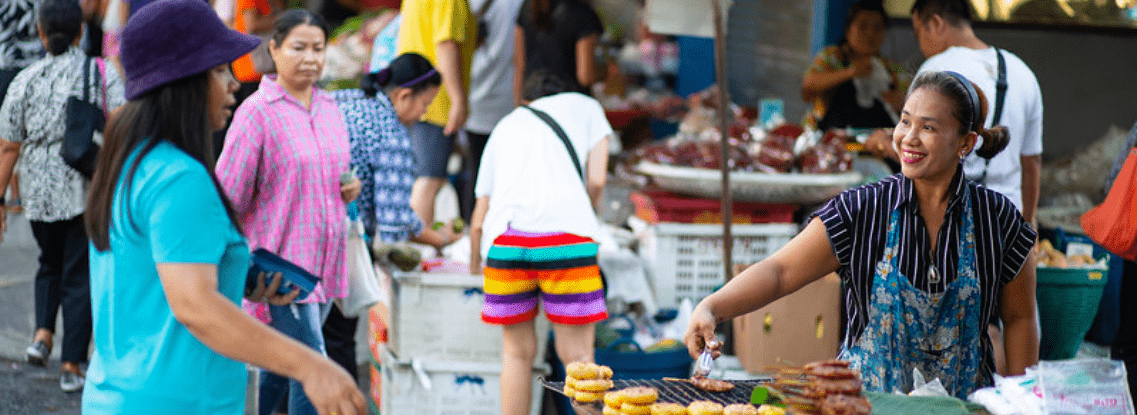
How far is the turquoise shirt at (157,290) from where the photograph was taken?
243 centimetres

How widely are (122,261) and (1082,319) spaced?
4.34 m

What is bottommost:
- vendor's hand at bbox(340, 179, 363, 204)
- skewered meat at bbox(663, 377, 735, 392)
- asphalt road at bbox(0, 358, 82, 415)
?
asphalt road at bbox(0, 358, 82, 415)

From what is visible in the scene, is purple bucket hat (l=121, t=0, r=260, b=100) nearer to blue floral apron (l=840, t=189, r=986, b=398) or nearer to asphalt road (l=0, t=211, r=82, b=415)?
blue floral apron (l=840, t=189, r=986, b=398)

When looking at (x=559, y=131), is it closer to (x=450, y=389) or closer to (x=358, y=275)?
(x=358, y=275)

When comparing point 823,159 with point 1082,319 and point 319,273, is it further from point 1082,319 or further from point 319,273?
point 319,273

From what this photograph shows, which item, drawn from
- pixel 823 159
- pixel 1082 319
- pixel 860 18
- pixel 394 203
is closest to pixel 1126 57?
pixel 860 18

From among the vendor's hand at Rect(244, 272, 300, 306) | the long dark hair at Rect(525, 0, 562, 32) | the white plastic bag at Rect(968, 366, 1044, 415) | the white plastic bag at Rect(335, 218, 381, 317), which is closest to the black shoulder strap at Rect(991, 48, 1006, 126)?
the white plastic bag at Rect(968, 366, 1044, 415)

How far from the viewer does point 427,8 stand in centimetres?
695

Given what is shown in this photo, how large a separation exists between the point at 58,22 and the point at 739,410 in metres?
4.64

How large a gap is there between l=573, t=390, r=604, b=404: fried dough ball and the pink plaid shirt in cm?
167

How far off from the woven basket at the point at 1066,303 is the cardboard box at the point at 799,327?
0.95m

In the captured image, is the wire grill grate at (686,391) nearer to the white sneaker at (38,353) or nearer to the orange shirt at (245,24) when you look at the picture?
the orange shirt at (245,24)

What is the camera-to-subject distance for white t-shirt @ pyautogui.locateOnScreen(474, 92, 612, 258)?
504cm

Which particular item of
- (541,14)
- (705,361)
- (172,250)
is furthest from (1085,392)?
(541,14)
